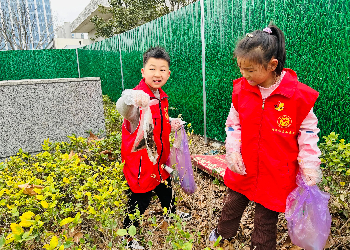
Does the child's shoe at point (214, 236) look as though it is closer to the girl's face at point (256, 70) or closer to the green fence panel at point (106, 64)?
the girl's face at point (256, 70)

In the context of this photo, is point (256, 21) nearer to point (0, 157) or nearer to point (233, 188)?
point (233, 188)

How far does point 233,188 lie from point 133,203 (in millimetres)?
806

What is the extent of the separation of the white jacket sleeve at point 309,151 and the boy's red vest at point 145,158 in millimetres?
985

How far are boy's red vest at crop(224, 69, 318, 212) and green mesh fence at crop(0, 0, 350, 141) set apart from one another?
4.22ft

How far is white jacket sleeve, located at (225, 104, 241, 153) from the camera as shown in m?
1.80

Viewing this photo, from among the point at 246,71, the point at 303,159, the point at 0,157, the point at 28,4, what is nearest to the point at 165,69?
the point at 246,71

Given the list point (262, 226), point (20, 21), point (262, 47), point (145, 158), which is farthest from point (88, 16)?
point (262, 226)

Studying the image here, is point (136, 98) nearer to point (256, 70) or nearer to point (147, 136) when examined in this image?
point (147, 136)

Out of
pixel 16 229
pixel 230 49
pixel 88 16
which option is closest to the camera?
pixel 16 229

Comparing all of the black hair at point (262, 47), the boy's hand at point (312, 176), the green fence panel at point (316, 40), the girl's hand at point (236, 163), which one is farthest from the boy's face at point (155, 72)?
the green fence panel at point (316, 40)

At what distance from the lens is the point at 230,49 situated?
3809 millimetres

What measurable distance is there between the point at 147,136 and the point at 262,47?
980mm

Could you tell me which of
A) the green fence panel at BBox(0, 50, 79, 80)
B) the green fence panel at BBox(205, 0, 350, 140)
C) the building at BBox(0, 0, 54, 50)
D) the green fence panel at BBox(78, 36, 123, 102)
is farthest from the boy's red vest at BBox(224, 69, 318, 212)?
the building at BBox(0, 0, 54, 50)

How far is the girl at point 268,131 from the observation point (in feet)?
5.07
